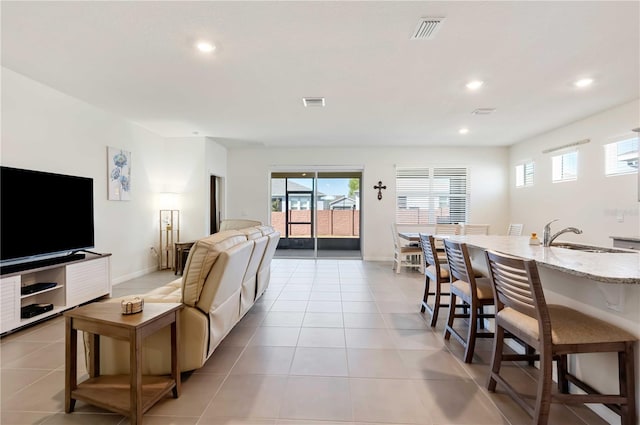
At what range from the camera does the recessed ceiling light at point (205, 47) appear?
8.42 ft

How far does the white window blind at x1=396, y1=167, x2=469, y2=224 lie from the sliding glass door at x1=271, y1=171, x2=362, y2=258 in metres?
1.24

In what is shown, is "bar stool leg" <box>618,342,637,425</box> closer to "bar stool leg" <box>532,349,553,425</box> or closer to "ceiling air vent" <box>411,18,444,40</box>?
"bar stool leg" <box>532,349,553,425</box>

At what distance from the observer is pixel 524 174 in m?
6.32

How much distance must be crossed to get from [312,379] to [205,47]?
2.87 metres

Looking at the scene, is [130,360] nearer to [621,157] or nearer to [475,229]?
[475,229]

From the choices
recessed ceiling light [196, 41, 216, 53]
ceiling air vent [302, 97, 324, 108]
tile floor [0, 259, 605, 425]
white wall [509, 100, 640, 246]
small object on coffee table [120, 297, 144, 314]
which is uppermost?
ceiling air vent [302, 97, 324, 108]

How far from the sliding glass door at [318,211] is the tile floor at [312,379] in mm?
4697

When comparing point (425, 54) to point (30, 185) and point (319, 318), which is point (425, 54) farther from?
point (30, 185)

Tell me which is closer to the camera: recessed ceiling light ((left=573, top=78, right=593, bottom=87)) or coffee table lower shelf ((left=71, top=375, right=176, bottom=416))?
coffee table lower shelf ((left=71, top=375, right=176, bottom=416))

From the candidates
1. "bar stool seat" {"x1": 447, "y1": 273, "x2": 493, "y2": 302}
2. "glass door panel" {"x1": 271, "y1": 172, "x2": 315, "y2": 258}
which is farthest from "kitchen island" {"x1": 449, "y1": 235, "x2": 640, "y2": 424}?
"glass door panel" {"x1": 271, "y1": 172, "x2": 315, "y2": 258}

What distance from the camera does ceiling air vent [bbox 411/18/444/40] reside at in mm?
2244

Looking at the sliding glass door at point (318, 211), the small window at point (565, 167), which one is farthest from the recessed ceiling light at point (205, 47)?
the small window at point (565, 167)

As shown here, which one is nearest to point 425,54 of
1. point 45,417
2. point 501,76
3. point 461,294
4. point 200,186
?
point 501,76

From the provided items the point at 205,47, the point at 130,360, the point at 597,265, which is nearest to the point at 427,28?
the point at 205,47
